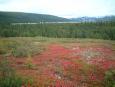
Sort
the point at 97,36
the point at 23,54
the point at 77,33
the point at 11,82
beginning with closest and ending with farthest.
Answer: the point at 11,82 → the point at 23,54 → the point at 97,36 → the point at 77,33

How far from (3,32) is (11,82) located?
89.3m

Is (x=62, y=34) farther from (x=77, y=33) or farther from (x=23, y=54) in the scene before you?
(x=23, y=54)

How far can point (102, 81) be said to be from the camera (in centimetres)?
2161

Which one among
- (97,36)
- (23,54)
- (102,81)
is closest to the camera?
(102,81)

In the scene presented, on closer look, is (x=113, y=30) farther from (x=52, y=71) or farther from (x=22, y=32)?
(x=52, y=71)

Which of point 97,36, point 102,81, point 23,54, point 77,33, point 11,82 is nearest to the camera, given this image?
point 11,82

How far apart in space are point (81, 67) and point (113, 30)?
78263 millimetres

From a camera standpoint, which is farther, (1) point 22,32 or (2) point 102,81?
(1) point 22,32

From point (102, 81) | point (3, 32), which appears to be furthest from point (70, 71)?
point (3, 32)

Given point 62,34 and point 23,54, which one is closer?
point 23,54

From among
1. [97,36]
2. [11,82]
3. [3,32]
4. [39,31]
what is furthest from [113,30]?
[11,82]

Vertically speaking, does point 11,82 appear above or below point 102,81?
above

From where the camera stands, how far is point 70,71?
2464cm

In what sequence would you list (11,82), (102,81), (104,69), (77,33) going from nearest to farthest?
Answer: (11,82), (102,81), (104,69), (77,33)
